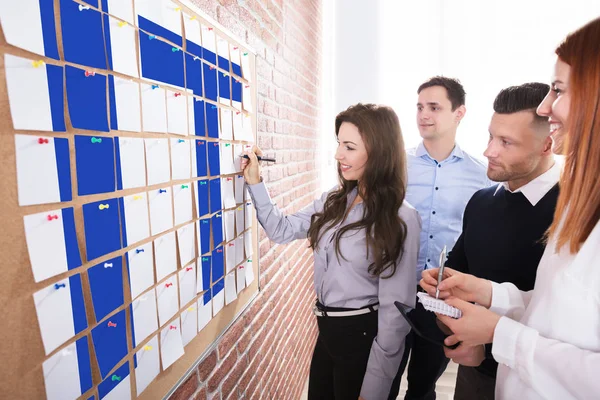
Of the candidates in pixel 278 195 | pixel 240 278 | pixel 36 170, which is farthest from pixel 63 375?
pixel 278 195

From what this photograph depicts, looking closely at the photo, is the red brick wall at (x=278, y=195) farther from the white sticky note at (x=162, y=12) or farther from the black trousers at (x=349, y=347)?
the black trousers at (x=349, y=347)

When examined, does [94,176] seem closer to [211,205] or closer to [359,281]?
[211,205]

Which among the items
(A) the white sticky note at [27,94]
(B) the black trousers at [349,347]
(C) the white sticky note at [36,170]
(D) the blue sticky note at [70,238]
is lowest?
(B) the black trousers at [349,347]

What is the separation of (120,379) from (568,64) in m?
1.19

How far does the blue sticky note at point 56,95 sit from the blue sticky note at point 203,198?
49cm

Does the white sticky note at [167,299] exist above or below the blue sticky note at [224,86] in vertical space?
below

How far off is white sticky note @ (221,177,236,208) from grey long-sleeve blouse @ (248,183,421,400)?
15cm

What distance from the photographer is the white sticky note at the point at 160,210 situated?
0.86 meters

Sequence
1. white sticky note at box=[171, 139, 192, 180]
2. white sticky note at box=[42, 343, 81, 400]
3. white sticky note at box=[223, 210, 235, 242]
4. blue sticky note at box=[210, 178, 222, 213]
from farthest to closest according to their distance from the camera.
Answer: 1. white sticky note at box=[223, 210, 235, 242]
2. blue sticky note at box=[210, 178, 222, 213]
3. white sticky note at box=[171, 139, 192, 180]
4. white sticky note at box=[42, 343, 81, 400]

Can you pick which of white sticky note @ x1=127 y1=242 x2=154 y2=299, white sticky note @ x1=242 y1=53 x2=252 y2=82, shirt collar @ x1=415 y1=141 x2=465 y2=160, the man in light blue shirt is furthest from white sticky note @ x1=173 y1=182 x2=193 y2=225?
shirt collar @ x1=415 y1=141 x2=465 y2=160

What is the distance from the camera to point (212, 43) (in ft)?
3.67

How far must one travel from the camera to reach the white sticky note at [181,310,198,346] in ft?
3.37

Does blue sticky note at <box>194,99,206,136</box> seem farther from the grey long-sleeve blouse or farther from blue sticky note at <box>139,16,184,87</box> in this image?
the grey long-sleeve blouse

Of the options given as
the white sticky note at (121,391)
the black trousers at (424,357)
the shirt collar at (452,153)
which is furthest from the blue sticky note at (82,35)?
the shirt collar at (452,153)
